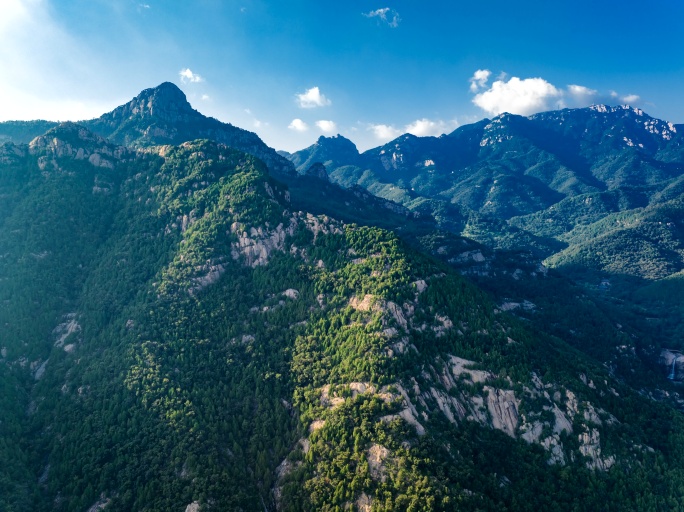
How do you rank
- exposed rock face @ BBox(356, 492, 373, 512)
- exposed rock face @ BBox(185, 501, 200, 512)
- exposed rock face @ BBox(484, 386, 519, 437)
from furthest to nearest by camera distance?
1. exposed rock face @ BBox(484, 386, 519, 437)
2. exposed rock face @ BBox(185, 501, 200, 512)
3. exposed rock face @ BBox(356, 492, 373, 512)

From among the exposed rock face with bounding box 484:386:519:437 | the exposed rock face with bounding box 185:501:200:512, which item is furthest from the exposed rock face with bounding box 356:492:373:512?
the exposed rock face with bounding box 484:386:519:437

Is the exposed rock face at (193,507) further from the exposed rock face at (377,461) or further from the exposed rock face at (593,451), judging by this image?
the exposed rock face at (593,451)

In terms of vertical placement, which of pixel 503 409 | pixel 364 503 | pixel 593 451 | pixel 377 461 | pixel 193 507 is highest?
pixel 503 409

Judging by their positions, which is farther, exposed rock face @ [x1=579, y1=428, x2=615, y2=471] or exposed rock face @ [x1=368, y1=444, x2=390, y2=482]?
exposed rock face @ [x1=579, y1=428, x2=615, y2=471]

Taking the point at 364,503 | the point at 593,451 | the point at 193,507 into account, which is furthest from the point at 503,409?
the point at 193,507

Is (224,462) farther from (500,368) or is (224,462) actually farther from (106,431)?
(500,368)

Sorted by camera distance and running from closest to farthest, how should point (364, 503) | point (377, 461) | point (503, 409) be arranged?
point (364, 503), point (377, 461), point (503, 409)

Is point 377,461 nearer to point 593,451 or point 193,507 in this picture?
point 193,507

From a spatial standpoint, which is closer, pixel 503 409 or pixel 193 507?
pixel 193 507

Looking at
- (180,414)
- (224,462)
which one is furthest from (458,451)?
(180,414)

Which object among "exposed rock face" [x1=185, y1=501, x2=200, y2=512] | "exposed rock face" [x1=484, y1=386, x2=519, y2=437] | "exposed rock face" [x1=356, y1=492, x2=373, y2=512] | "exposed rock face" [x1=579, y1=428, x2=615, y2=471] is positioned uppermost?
"exposed rock face" [x1=484, y1=386, x2=519, y2=437]

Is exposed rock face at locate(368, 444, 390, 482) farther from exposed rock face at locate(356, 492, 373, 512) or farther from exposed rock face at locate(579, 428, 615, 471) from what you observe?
exposed rock face at locate(579, 428, 615, 471)
